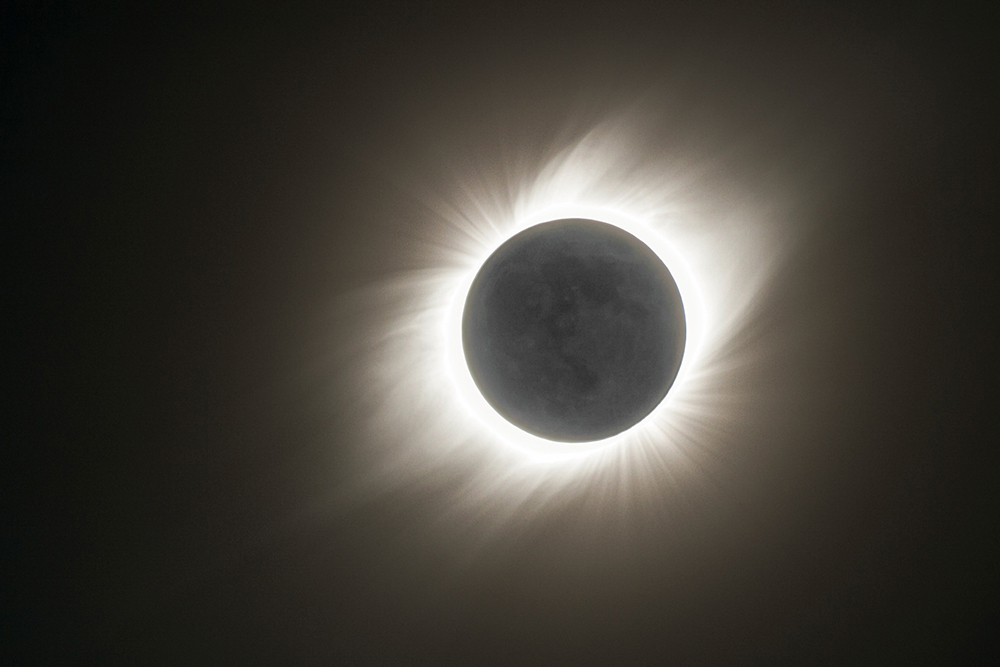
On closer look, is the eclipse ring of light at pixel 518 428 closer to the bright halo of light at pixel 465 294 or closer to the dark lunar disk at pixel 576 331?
the bright halo of light at pixel 465 294

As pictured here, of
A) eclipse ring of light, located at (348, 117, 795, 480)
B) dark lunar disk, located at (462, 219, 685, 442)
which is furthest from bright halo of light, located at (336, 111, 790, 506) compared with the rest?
dark lunar disk, located at (462, 219, 685, 442)

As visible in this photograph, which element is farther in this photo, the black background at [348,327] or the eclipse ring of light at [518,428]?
the eclipse ring of light at [518,428]

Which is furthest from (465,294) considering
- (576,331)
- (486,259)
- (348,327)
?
(576,331)

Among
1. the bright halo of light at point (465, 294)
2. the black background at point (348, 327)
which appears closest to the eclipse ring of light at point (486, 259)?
the bright halo of light at point (465, 294)

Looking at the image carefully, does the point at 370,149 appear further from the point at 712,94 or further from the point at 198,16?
the point at 712,94

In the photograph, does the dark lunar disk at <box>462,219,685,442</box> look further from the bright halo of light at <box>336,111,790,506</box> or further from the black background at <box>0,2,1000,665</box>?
the black background at <box>0,2,1000,665</box>

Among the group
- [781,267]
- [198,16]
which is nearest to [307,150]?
[198,16]

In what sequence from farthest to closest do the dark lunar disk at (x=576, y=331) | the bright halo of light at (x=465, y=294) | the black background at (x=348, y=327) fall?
the bright halo of light at (x=465, y=294) → the black background at (x=348, y=327) → the dark lunar disk at (x=576, y=331)
